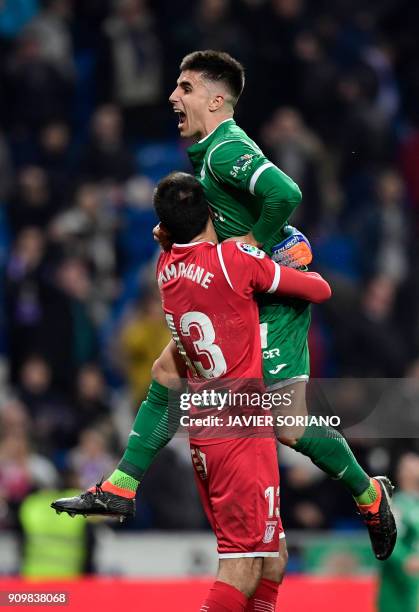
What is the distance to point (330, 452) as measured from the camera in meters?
6.11

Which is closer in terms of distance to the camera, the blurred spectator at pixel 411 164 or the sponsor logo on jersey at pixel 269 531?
the sponsor logo on jersey at pixel 269 531

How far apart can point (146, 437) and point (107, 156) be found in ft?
20.7

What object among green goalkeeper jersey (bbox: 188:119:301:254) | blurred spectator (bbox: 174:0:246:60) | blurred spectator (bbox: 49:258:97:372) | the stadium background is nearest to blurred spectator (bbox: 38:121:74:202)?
the stadium background

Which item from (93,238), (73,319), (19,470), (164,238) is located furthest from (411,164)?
(164,238)

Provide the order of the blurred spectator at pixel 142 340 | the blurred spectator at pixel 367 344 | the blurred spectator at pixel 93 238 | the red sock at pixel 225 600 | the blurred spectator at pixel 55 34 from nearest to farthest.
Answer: the red sock at pixel 225 600 < the blurred spectator at pixel 142 340 < the blurred spectator at pixel 367 344 < the blurred spectator at pixel 93 238 < the blurred spectator at pixel 55 34

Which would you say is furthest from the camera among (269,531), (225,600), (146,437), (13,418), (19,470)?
(13,418)

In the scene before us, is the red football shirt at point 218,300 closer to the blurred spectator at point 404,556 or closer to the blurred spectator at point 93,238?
the blurred spectator at point 404,556

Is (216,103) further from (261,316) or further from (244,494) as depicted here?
(244,494)

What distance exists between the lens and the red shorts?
5.82 m

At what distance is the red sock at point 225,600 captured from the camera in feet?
18.9

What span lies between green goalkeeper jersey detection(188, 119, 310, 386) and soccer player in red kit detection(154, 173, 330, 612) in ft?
0.36

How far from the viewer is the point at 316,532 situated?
10.2 m

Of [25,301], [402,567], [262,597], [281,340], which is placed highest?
[25,301]

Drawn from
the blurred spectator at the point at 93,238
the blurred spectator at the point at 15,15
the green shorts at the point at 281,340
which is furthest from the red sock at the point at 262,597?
the blurred spectator at the point at 15,15
